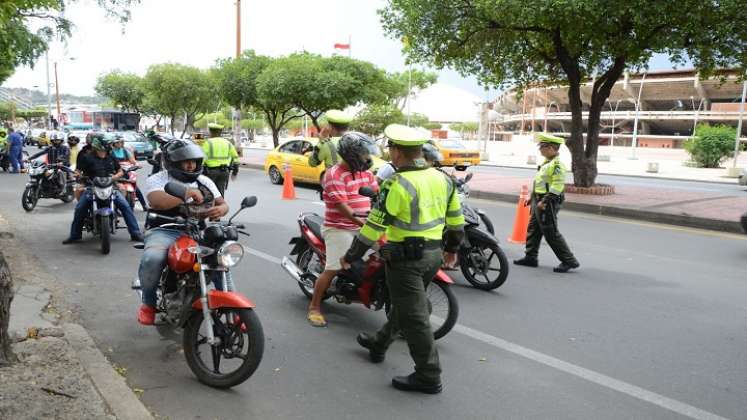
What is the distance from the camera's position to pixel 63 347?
4051mm

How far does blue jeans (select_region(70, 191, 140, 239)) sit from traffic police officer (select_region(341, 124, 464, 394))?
17.9 ft

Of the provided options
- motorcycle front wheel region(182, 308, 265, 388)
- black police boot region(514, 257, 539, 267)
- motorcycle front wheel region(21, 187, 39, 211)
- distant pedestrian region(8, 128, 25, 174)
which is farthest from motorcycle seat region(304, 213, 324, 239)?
distant pedestrian region(8, 128, 25, 174)

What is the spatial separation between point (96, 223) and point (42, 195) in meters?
4.48

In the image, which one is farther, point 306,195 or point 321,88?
point 321,88

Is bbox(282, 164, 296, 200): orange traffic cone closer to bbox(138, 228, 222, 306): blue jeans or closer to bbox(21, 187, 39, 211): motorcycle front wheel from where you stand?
bbox(21, 187, 39, 211): motorcycle front wheel

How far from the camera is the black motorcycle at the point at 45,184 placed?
1117 centimetres

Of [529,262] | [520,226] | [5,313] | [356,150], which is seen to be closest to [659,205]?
[520,226]

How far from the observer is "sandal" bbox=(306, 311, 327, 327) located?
202 inches

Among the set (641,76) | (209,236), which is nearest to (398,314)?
(209,236)

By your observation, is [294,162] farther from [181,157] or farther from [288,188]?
[181,157]

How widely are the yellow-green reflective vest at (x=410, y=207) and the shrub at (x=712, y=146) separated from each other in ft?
116

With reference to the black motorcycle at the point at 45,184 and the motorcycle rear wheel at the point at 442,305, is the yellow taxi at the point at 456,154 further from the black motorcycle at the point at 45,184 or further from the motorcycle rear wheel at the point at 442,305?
the motorcycle rear wheel at the point at 442,305

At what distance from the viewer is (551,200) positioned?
7254 mm

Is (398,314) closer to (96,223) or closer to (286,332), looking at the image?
(286,332)
